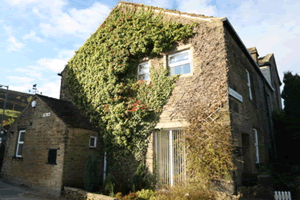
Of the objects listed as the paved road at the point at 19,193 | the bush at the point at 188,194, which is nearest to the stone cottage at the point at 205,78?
the bush at the point at 188,194

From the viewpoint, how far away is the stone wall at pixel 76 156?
8680mm

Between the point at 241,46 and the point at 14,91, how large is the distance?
39932 millimetres

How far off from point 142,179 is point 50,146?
15.0 ft

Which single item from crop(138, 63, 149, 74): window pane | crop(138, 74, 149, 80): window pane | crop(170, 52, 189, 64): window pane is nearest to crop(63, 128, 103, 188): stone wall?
crop(138, 74, 149, 80): window pane

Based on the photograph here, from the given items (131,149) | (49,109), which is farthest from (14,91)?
(131,149)

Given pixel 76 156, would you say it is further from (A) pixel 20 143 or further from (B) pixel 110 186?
(A) pixel 20 143

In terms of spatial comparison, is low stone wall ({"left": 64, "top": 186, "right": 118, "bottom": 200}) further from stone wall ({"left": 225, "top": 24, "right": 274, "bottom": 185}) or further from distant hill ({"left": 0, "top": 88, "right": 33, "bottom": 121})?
distant hill ({"left": 0, "top": 88, "right": 33, "bottom": 121})

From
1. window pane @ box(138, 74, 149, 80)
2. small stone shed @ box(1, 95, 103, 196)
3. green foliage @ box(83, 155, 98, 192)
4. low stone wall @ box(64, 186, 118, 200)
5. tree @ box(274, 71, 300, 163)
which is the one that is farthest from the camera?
tree @ box(274, 71, 300, 163)

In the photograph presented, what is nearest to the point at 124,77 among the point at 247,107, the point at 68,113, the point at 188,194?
the point at 68,113

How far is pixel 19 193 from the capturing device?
28.3ft

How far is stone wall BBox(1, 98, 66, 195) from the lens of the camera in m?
8.86

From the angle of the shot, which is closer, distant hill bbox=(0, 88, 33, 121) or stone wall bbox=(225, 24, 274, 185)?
stone wall bbox=(225, 24, 274, 185)

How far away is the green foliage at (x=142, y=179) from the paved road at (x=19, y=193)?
324 cm

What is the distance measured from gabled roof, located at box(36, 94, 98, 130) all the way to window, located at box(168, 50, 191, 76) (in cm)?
489
